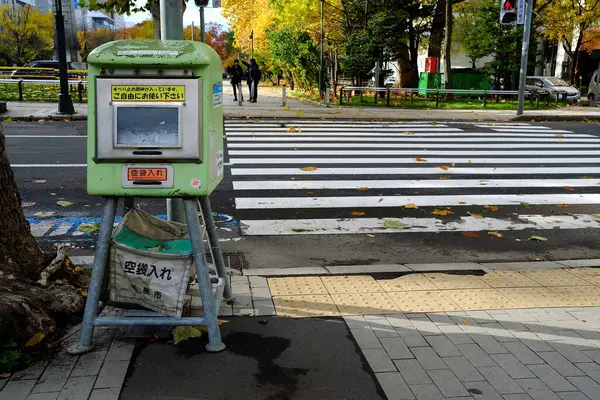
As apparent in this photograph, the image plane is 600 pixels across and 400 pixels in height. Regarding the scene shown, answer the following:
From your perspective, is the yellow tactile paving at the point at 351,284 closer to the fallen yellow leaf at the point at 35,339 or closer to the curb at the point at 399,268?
the curb at the point at 399,268

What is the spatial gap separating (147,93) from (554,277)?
4045 mm

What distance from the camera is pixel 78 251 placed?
6.31 metres

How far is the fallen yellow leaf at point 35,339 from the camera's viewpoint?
3877 mm

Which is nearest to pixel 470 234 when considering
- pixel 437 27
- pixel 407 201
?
pixel 407 201

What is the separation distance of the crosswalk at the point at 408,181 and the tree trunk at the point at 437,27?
18.9 m

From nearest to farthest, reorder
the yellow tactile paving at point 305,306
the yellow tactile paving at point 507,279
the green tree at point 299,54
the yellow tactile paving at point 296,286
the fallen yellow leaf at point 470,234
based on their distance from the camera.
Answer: the yellow tactile paving at point 305,306 → the yellow tactile paving at point 296,286 → the yellow tactile paving at point 507,279 → the fallen yellow leaf at point 470,234 → the green tree at point 299,54

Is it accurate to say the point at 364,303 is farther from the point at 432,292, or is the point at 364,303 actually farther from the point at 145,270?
the point at 145,270

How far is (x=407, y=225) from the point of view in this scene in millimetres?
7582

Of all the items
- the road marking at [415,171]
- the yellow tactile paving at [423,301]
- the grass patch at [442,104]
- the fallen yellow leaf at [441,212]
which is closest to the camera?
the yellow tactile paving at [423,301]

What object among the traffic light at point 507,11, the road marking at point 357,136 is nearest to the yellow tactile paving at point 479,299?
the road marking at point 357,136

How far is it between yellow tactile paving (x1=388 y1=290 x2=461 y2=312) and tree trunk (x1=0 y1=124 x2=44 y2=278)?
282 centimetres

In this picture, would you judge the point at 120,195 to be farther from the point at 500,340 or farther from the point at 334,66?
the point at 334,66

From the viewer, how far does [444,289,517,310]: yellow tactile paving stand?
482 cm

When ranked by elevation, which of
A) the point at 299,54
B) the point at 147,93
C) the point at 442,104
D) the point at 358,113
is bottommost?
the point at 358,113
